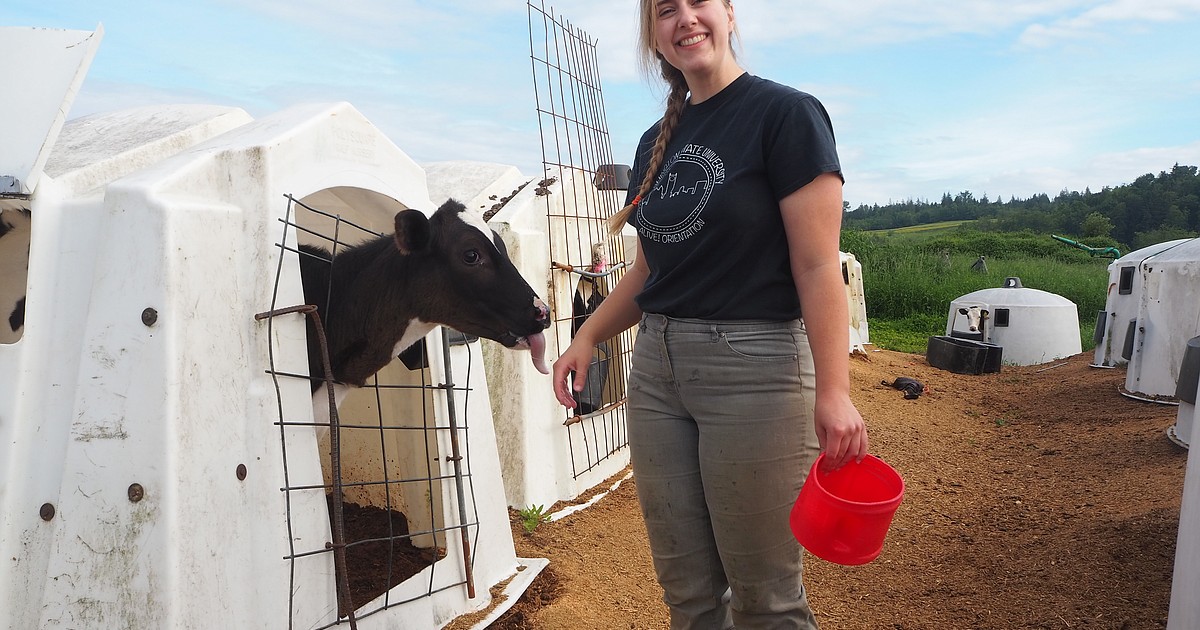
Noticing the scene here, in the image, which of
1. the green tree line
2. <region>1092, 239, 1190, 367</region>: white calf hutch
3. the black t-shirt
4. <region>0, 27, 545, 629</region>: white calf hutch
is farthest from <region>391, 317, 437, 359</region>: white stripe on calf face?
the green tree line

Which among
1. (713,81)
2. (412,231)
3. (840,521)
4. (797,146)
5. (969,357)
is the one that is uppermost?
(713,81)

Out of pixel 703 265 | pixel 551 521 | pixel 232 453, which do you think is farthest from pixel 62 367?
pixel 551 521

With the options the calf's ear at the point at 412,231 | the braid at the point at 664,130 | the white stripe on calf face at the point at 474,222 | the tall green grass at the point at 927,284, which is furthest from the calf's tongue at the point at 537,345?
the tall green grass at the point at 927,284

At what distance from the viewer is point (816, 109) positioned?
6.33 feet

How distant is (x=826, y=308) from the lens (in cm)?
185

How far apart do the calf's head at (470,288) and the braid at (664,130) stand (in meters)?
1.23

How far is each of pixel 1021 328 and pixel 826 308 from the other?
548 inches

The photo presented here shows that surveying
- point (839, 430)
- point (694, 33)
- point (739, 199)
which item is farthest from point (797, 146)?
point (839, 430)

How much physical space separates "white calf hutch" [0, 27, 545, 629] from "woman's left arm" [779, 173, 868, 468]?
1617 millimetres

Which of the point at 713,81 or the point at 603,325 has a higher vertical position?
the point at 713,81

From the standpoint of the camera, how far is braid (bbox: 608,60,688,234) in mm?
2234

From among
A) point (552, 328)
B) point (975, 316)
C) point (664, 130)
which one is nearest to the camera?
point (664, 130)

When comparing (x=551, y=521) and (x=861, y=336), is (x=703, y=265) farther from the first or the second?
(x=861, y=336)

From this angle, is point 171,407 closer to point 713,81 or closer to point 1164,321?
point 713,81
